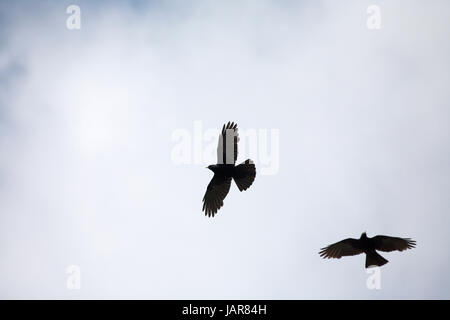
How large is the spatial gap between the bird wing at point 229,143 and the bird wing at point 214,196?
116 centimetres

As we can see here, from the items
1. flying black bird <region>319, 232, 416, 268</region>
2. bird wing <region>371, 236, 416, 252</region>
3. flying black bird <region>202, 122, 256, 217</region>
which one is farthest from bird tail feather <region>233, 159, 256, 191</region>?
bird wing <region>371, 236, 416, 252</region>

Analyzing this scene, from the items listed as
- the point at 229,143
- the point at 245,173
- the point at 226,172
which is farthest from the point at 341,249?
the point at 229,143

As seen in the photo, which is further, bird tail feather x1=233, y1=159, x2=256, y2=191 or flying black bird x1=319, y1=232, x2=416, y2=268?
bird tail feather x1=233, y1=159, x2=256, y2=191

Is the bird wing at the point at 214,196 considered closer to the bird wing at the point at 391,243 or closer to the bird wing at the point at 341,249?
the bird wing at the point at 341,249

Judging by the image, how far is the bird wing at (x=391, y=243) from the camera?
1211 centimetres

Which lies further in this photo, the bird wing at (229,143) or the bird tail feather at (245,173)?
the bird tail feather at (245,173)

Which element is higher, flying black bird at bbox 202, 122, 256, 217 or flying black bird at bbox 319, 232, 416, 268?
flying black bird at bbox 202, 122, 256, 217

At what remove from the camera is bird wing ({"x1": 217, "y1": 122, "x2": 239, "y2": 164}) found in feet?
40.6

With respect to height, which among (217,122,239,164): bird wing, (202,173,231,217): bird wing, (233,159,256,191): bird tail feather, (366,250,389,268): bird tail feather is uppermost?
(217,122,239,164): bird wing

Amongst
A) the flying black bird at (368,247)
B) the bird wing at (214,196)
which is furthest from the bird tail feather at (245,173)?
the flying black bird at (368,247)

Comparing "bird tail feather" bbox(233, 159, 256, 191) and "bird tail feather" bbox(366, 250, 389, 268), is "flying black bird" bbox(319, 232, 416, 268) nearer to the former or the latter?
"bird tail feather" bbox(366, 250, 389, 268)
